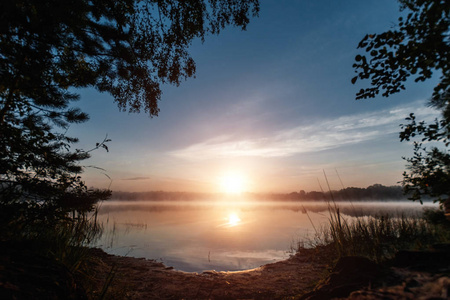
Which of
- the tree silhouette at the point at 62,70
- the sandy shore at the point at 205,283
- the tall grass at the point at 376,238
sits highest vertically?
the tree silhouette at the point at 62,70

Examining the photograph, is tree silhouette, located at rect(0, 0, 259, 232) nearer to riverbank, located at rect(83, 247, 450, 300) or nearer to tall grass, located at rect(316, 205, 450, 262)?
riverbank, located at rect(83, 247, 450, 300)

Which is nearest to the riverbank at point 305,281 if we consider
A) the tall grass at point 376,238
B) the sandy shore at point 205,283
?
the sandy shore at point 205,283

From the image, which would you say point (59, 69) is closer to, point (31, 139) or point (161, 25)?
point (31, 139)

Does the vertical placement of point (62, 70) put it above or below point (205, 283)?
above

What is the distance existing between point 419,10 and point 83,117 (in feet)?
20.9

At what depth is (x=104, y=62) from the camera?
4.94 m

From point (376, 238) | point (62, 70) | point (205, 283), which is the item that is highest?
point (62, 70)

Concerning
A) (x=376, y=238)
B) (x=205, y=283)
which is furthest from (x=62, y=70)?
(x=376, y=238)

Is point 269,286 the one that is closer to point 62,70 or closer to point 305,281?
point 305,281

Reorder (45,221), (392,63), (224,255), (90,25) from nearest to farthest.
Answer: (392,63), (45,221), (90,25), (224,255)

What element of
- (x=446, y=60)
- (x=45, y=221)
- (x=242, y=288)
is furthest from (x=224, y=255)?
(x=446, y=60)

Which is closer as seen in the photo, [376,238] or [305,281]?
[305,281]

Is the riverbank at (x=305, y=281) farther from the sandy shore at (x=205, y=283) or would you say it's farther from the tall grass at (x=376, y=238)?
the tall grass at (x=376, y=238)

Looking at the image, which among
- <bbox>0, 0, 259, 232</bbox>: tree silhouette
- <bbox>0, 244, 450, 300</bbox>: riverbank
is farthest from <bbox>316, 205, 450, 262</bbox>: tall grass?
<bbox>0, 0, 259, 232</bbox>: tree silhouette
